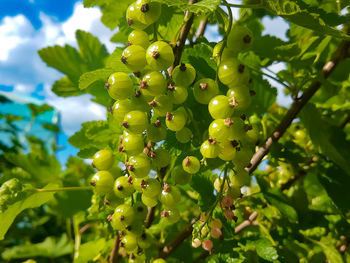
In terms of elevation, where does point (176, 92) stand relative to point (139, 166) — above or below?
above

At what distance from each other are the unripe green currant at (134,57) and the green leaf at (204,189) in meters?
0.38

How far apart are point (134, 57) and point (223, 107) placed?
0.61ft

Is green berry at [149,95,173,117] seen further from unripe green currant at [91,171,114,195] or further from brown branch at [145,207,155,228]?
brown branch at [145,207,155,228]

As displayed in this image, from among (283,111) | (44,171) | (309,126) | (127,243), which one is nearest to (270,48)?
(309,126)

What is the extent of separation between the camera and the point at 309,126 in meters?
0.87

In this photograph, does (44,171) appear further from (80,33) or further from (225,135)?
(225,135)

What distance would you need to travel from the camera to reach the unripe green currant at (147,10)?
0.53 meters

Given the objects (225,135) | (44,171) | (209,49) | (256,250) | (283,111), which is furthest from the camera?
(44,171)

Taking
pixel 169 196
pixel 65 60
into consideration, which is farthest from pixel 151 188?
pixel 65 60

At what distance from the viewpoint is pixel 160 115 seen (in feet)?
1.94

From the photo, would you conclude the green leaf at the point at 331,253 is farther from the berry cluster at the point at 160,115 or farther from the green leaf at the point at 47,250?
the green leaf at the point at 47,250

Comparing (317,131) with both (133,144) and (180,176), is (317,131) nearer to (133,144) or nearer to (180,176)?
(180,176)

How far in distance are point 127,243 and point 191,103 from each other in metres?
0.34

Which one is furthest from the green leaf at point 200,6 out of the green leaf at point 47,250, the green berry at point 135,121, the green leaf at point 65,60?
the green leaf at point 47,250
